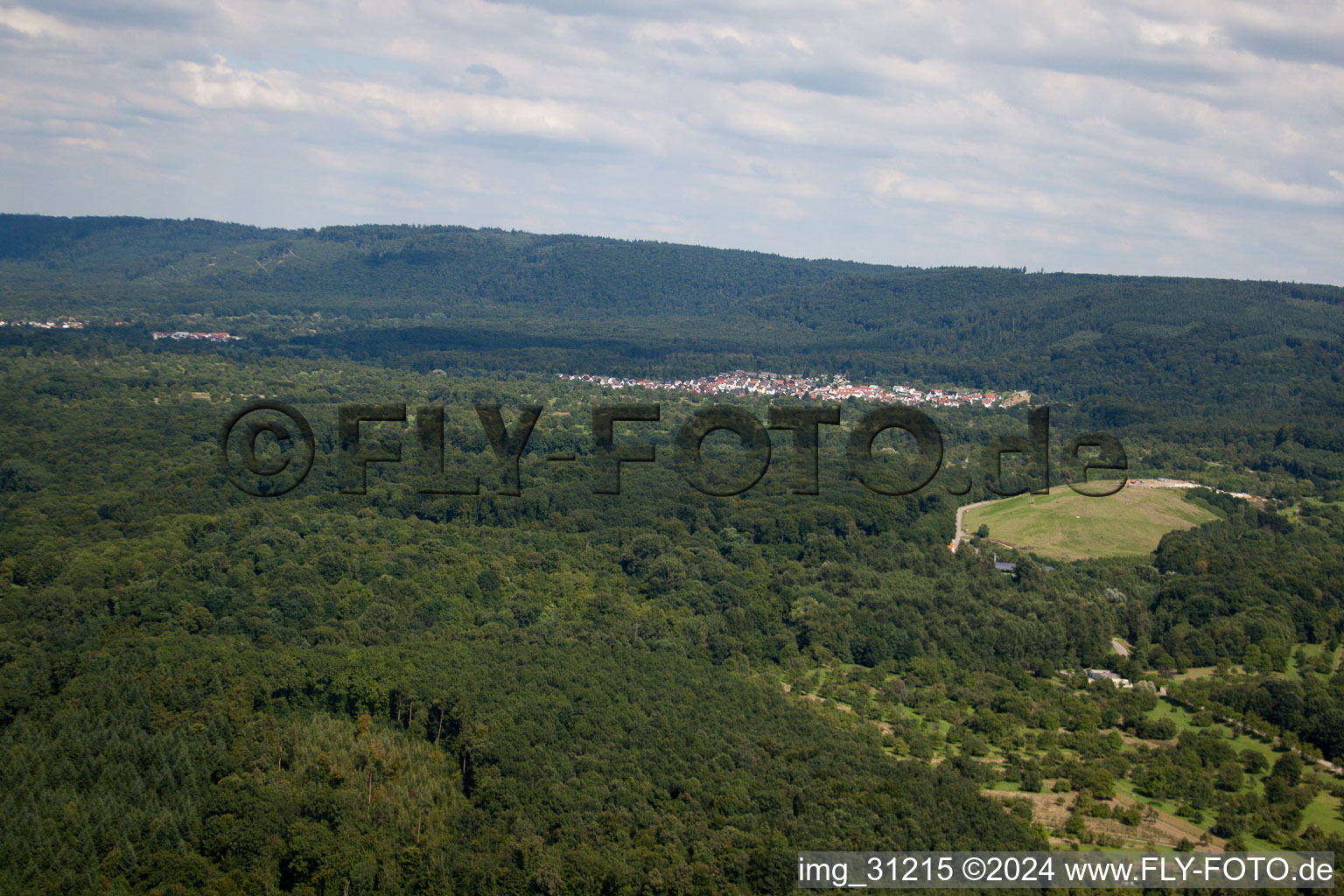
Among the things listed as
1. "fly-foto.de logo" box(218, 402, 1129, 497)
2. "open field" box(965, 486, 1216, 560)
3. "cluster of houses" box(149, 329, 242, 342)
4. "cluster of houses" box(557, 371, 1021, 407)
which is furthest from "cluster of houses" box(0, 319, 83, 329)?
"open field" box(965, 486, 1216, 560)

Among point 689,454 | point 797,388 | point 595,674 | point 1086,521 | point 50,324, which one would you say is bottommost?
point 595,674

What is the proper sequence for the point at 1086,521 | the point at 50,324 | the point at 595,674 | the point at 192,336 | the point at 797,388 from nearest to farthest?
1. the point at 595,674
2. the point at 1086,521
3. the point at 797,388
4. the point at 50,324
5. the point at 192,336

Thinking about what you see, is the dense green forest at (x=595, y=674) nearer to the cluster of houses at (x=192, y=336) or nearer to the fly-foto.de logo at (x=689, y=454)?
the fly-foto.de logo at (x=689, y=454)

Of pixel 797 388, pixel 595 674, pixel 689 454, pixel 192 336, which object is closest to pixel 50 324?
pixel 192 336

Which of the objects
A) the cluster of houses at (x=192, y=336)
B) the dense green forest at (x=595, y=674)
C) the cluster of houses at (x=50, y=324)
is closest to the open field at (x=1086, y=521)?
the dense green forest at (x=595, y=674)

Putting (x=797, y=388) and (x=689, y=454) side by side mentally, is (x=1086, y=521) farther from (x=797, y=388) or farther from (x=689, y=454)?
(x=797, y=388)
